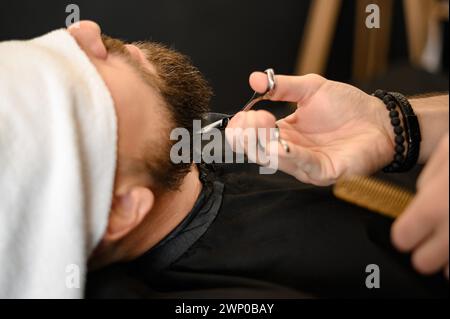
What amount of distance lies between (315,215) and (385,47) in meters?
1.38

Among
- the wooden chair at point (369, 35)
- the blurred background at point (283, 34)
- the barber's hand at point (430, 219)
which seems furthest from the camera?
the wooden chair at point (369, 35)

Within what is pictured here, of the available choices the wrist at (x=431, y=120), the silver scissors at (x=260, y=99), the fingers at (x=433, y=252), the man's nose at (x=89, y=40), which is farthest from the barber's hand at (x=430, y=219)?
the man's nose at (x=89, y=40)

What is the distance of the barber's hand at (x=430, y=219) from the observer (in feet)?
1.84

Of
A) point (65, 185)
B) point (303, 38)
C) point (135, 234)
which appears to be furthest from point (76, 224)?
point (303, 38)

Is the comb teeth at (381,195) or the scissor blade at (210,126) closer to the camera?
the comb teeth at (381,195)

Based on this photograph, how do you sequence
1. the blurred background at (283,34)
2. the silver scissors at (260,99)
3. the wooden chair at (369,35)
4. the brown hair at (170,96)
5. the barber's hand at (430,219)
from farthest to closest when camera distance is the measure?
1. the wooden chair at (369,35)
2. the blurred background at (283,34)
3. the brown hair at (170,96)
4. the silver scissors at (260,99)
5. the barber's hand at (430,219)

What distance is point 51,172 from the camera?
2.52 ft

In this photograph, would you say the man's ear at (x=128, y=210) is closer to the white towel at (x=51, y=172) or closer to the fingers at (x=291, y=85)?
the white towel at (x=51, y=172)

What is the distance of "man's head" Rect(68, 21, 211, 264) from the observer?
2.82 feet

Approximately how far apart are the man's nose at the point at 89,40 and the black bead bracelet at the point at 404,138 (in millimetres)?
532

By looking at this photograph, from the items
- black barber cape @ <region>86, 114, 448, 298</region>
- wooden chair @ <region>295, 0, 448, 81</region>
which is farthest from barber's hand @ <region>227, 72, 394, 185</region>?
wooden chair @ <region>295, 0, 448, 81</region>

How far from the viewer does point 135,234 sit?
3.07ft

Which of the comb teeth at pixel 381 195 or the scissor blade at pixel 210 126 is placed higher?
the comb teeth at pixel 381 195
